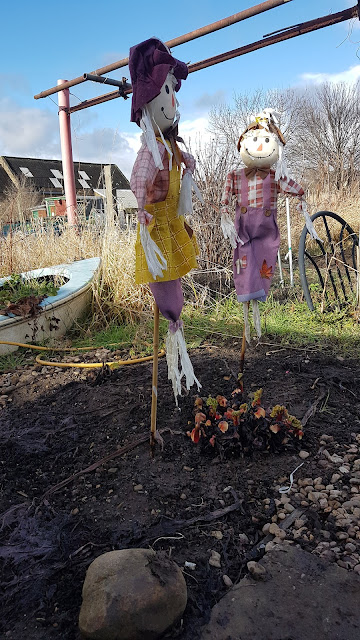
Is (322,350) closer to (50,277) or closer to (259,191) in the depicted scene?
(259,191)

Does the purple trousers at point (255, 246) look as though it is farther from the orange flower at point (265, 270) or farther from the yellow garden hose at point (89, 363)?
the yellow garden hose at point (89, 363)

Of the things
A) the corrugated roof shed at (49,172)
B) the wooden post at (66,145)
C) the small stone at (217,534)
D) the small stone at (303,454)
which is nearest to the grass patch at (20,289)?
the small stone at (303,454)

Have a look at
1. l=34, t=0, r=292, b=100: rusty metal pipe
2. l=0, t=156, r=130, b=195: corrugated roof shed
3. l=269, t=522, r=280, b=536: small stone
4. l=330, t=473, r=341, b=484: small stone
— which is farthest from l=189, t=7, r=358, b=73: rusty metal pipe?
l=0, t=156, r=130, b=195: corrugated roof shed

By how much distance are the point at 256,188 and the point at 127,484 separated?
5.14 ft

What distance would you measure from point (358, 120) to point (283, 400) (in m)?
19.7

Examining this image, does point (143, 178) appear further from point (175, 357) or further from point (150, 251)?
point (175, 357)

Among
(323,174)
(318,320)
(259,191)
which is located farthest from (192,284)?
(323,174)

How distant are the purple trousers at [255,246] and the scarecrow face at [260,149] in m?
0.10

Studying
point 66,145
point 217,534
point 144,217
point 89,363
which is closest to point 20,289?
point 89,363

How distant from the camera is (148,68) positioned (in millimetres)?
1764

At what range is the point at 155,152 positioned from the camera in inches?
69.1

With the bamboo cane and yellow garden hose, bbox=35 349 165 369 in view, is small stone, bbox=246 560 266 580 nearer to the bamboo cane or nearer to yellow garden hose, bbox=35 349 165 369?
the bamboo cane

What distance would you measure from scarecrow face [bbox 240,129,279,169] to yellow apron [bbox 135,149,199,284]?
620mm

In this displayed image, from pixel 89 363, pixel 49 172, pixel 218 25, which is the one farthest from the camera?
pixel 49 172
